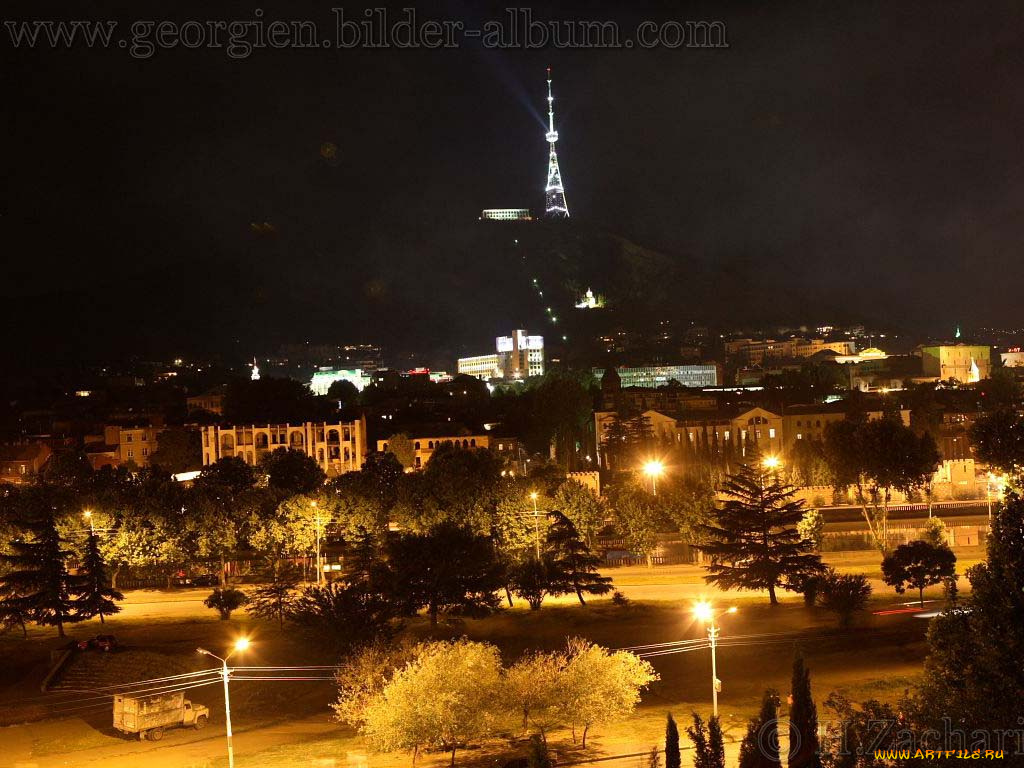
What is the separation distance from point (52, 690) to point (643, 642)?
15923mm

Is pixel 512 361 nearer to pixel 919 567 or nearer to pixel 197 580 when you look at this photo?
pixel 197 580

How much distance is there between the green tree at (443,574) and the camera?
98.6 ft

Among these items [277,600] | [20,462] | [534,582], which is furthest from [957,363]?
[277,600]

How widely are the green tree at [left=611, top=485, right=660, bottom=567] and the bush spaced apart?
14.9 meters

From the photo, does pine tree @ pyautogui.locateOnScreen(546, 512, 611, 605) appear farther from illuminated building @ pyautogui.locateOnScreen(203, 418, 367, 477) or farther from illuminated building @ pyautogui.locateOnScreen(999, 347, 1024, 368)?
illuminated building @ pyautogui.locateOnScreen(999, 347, 1024, 368)

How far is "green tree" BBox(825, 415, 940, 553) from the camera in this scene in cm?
4391

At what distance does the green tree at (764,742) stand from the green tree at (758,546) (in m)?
16.6

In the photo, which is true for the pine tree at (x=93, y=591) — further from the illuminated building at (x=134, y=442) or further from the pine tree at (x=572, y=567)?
the illuminated building at (x=134, y=442)

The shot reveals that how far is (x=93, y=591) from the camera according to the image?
104ft

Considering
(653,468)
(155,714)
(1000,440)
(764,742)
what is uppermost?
(1000,440)

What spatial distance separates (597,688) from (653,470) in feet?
105

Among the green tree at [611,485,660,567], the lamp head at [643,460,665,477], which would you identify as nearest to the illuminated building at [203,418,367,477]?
the lamp head at [643,460,665,477]

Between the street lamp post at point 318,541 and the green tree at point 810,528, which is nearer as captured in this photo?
the green tree at point 810,528

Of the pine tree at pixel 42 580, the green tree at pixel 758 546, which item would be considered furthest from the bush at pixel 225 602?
the green tree at pixel 758 546
